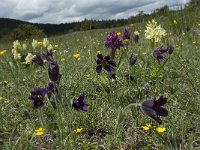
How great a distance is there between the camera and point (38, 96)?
7.75 feet

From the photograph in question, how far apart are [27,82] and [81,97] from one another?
1.91 meters

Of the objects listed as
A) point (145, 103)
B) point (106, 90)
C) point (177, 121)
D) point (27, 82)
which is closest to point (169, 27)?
point (27, 82)

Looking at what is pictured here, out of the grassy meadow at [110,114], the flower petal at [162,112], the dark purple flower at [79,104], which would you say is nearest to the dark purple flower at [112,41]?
the grassy meadow at [110,114]

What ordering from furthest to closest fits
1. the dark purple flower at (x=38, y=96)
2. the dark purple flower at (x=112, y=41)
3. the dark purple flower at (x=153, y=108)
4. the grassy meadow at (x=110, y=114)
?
the dark purple flower at (x=112, y=41)
the dark purple flower at (x=38, y=96)
the grassy meadow at (x=110, y=114)
the dark purple flower at (x=153, y=108)

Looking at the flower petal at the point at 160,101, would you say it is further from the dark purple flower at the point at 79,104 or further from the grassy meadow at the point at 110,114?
the dark purple flower at the point at 79,104

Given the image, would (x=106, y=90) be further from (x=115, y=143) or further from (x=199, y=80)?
(x=115, y=143)

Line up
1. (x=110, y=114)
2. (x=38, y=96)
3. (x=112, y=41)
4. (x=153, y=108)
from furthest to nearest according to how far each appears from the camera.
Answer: (x=112, y=41)
(x=110, y=114)
(x=38, y=96)
(x=153, y=108)

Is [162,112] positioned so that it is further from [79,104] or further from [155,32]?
[155,32]

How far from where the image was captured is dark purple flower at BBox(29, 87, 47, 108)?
2344 mm

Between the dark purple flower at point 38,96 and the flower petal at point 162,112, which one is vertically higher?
the dark purple flower at point 38,96

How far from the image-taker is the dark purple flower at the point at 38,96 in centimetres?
234

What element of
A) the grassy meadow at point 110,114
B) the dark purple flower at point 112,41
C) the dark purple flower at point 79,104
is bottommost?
the grassy meadow at point 110,114

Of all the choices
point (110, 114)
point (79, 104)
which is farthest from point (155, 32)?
point (79, 104)

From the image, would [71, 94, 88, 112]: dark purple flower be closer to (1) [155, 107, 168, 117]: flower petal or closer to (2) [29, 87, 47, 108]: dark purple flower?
(2) [29, 87, 47, 108]: dark purple flower
